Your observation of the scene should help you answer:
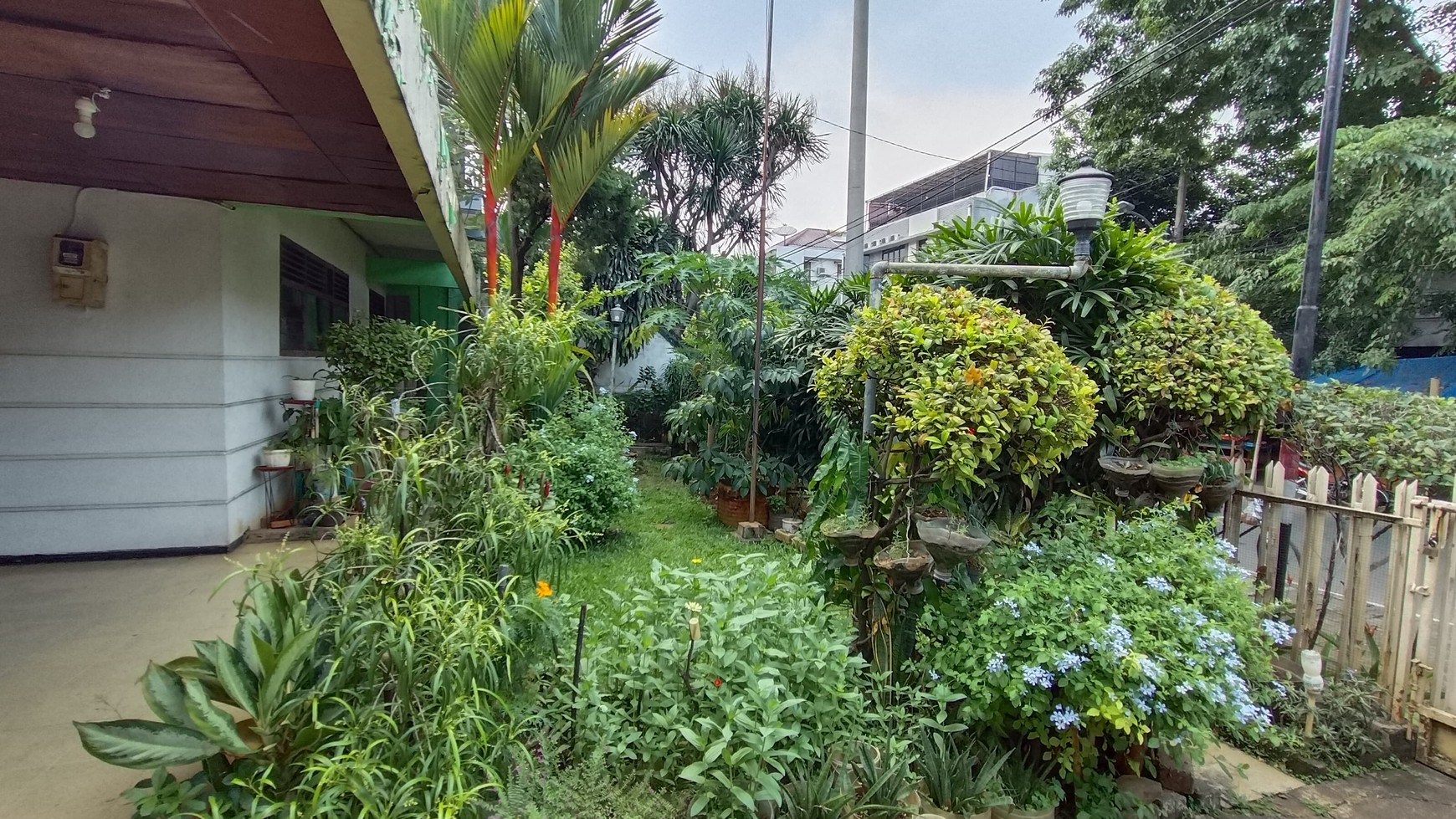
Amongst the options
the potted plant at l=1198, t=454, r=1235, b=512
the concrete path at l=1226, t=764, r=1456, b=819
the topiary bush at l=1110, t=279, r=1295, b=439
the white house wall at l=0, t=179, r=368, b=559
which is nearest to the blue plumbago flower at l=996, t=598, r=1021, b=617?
the topiary bush at l=1110, t=279, r=1295, b=439

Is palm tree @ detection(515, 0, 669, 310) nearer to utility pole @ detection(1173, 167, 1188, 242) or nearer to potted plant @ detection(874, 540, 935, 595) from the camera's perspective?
potted plant @ detection(874, 540, 935, 595)

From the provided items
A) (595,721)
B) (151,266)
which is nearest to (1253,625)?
(595,721)

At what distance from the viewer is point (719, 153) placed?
38.2 feet

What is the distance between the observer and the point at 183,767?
1926 mm

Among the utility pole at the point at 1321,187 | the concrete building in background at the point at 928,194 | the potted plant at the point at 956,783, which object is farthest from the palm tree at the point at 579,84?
the concrete building in background at the point at 928,194

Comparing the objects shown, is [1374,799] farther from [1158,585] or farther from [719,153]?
[719,153]

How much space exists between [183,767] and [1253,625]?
3.45m

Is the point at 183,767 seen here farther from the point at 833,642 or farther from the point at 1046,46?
the point at 1046,46

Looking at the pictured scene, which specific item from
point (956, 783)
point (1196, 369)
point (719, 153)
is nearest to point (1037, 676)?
point (956, 783)

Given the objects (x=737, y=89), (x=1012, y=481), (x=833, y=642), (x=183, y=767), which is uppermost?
(x=737, y=89)

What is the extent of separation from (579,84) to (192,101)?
207 centimetres

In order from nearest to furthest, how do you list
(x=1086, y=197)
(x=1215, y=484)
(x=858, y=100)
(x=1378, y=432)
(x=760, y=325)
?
(x=1086, y=197)
(x=1215, y=484)
(x=1378, y=432)
(x=760, y=325)
(x=858, y=100)

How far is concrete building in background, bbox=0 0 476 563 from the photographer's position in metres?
2.25

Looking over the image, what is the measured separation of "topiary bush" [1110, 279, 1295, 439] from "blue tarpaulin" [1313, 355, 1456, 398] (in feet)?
27.2
